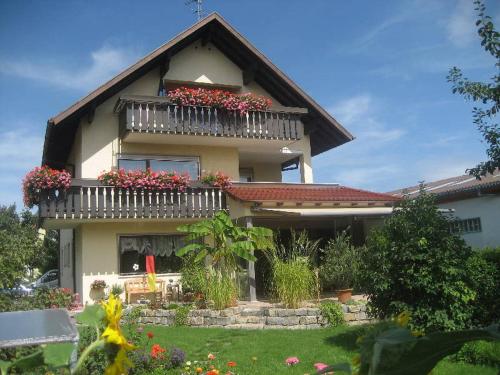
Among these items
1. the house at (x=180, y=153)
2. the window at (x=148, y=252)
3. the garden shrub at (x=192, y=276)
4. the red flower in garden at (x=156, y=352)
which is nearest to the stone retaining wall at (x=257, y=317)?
the garden shrub at (x=192, y=276)

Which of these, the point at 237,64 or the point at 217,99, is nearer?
the point at 217,99

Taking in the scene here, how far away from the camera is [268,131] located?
1931cm

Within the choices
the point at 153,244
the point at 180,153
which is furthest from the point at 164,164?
the point at 153,244

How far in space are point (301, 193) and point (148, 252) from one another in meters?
5.77

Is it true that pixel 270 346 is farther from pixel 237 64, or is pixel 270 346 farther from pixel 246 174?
pixel 237 64

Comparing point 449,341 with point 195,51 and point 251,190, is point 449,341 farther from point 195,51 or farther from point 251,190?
point 195,51

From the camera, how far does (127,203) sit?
666 inches

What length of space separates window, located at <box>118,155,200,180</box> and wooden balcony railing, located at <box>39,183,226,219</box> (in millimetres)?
1652

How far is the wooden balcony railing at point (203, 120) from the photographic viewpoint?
57.0ft

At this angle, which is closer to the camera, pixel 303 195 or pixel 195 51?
pixel 303 195

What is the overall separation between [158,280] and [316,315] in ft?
24.4

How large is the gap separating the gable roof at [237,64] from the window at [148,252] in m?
4.67

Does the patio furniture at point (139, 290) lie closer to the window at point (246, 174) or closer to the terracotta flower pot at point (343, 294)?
the terracotta flower pot at point (343, 294)

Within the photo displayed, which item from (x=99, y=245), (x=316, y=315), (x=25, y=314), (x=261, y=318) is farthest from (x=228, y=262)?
(x=25, y=314)
